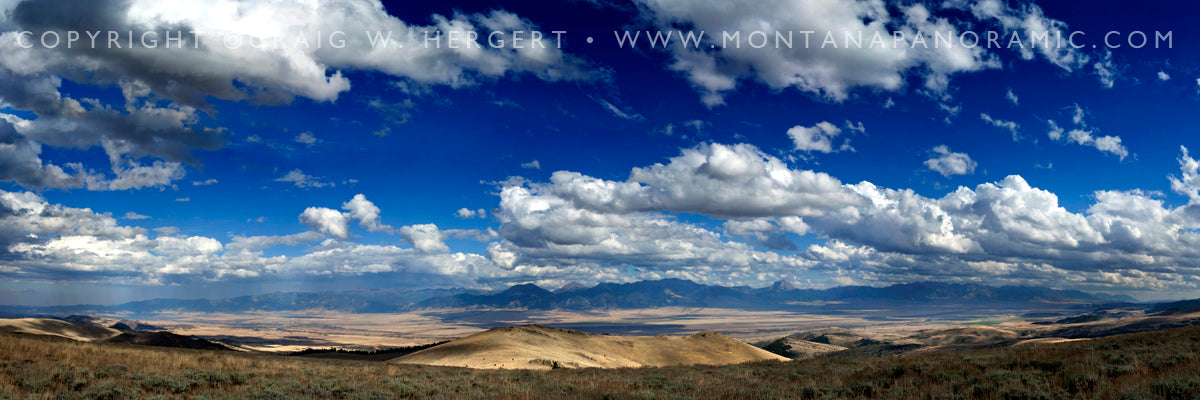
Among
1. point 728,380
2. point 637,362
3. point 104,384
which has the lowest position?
point 637,362

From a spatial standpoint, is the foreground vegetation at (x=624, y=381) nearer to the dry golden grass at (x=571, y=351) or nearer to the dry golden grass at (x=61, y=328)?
the dry golden grass at (x=571, y=351)

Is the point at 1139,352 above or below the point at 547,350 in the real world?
above

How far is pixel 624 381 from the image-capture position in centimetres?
2234

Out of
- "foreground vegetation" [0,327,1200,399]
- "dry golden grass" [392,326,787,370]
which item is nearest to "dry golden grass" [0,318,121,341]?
"dry golden grass" [392,326,787,370]

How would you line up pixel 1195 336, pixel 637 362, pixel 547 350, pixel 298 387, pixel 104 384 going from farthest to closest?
pixel 637 362 < pixel 547 350 < pixel 1195 336 < pixel 298 387 < pixel 104 384

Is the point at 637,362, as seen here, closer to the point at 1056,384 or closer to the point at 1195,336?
the point at 1195,336

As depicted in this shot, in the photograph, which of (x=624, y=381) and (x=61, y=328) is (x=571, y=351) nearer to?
(x=624, y=381)

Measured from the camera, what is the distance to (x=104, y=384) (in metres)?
16.7

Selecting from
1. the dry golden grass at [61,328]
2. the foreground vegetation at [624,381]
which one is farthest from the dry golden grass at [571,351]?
the dry golden grass at [61,328]

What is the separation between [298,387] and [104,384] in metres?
5.23

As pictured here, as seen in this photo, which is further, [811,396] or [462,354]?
[462,354]

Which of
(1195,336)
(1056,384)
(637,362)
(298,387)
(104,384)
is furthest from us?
(637,362)

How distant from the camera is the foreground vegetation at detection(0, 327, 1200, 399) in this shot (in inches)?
595

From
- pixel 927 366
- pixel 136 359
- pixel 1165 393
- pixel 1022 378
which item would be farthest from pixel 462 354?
pixel 1165 393
